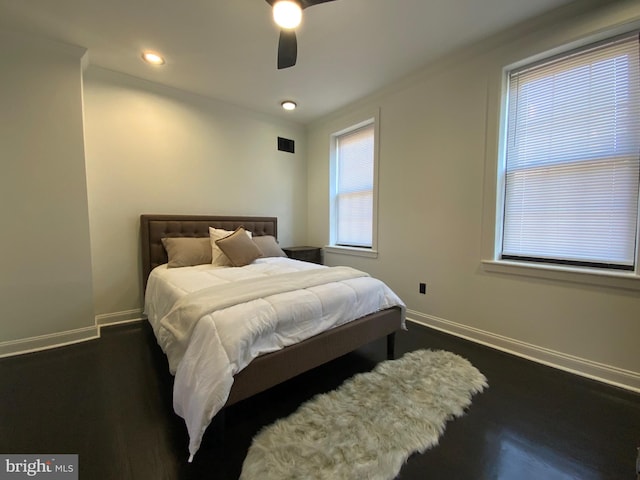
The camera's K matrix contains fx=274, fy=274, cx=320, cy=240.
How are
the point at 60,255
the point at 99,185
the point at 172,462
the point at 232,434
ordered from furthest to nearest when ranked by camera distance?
the point at 99,185, the point at 60,255, the point at 232,434, the point at 172,462

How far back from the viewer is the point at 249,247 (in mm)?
3068

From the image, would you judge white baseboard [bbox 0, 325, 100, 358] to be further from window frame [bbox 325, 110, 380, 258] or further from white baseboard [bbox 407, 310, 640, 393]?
white baseboard [bbox 407, 310, 640, 393]

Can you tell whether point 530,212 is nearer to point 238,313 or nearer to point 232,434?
point 238,313

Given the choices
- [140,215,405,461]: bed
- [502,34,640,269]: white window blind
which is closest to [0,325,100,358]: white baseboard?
[140,215,405,461]: bed

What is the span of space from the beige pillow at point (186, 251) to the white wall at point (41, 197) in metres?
0.71

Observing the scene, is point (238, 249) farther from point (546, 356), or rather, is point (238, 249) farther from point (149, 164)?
point (546, 356)

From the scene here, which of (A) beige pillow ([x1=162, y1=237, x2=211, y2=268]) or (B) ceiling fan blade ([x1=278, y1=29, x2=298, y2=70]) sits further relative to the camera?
(A) beige pillow ([x1=162, y1=237, x2=211, y2=268])

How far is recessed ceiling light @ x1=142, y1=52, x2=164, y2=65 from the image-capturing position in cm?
259

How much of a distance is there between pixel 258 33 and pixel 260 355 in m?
2.48

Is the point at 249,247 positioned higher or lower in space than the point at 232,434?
higher

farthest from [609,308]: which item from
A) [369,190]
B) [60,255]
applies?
[60,255]

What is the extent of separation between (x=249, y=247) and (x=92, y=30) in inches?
89.0

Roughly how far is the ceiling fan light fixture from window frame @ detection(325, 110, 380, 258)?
6.28ft

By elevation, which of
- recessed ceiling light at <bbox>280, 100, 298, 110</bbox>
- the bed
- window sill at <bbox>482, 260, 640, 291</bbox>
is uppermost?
recessed ceiling light at <bbox>280, 100, 298, 110</bbox>
